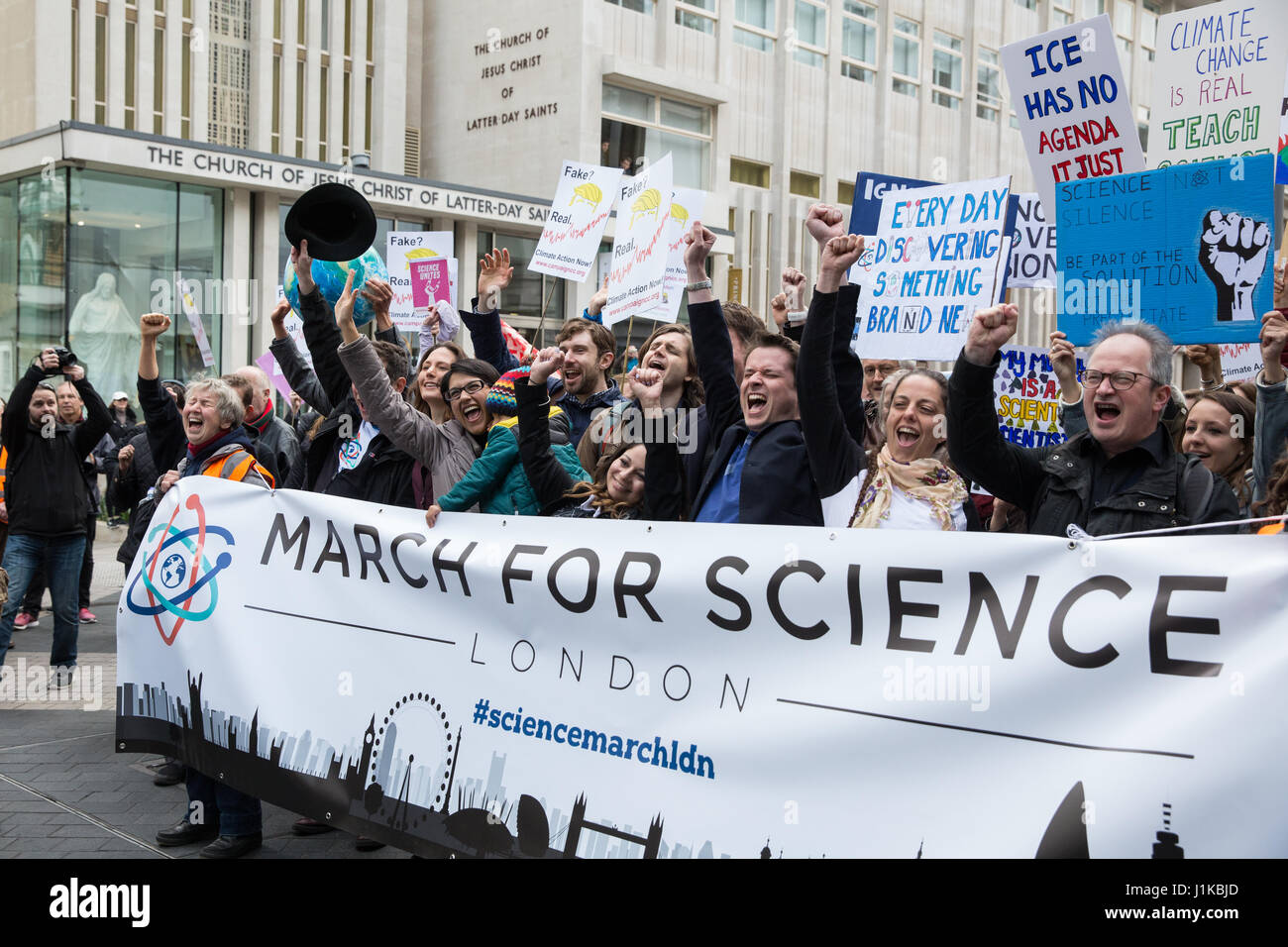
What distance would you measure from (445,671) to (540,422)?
1099 millimetres

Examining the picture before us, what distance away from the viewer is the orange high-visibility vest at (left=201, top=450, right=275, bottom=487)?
199 inches

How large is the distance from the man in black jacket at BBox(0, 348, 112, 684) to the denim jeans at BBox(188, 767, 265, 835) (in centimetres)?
319

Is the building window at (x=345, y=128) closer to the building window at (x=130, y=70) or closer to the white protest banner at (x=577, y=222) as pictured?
the building window at (x=130, y=70)

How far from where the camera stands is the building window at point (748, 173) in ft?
97.5

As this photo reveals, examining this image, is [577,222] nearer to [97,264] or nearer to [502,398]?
[502,398]

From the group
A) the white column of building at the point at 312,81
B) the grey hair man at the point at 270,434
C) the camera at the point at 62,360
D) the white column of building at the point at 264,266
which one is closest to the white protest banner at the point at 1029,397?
the grey hair man at the point at 270,434

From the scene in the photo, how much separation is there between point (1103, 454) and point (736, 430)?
3.97 ft

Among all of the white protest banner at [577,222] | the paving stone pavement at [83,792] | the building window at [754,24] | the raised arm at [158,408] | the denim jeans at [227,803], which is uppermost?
Result: the building window at [754,24]

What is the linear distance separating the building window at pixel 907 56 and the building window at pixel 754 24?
188 inches

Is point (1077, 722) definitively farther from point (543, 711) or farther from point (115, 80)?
point (115, 80)

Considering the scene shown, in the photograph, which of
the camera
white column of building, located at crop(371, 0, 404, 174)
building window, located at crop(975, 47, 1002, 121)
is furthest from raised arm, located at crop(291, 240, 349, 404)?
building window, located at crop(975, 47, 1002, 121)

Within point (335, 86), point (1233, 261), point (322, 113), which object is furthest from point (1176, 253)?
point (322, 113)
